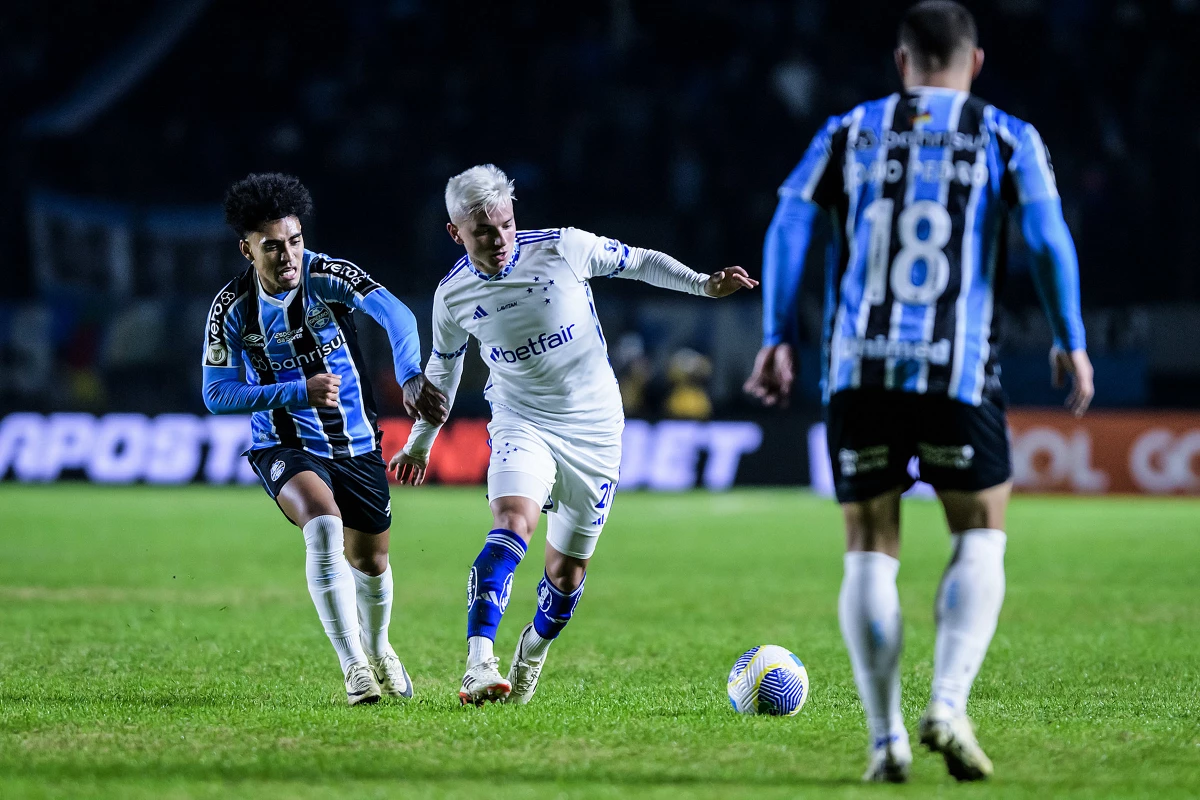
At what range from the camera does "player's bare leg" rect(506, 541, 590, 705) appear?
623 cm

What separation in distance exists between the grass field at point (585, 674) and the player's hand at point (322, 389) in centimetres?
122

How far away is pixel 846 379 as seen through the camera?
14.3 ft

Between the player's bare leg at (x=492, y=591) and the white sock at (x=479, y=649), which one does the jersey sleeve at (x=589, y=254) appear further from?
the white sock at (x=479, y=649)

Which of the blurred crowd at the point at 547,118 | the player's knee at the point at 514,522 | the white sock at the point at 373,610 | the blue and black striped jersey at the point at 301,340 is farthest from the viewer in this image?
the blurred crowd at the point at 547,118

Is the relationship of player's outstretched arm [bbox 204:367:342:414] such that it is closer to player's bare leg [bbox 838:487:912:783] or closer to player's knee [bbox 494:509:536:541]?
player's knee [bbox 494:509:536:541]

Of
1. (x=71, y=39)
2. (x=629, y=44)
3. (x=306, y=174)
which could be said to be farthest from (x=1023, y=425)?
(x=71, y=39)

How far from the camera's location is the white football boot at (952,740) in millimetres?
4164

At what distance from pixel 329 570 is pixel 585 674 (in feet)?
5.10

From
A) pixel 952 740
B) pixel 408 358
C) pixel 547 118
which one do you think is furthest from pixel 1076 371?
pixel 547 118

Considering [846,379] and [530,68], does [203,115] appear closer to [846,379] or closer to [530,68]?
[530,68]

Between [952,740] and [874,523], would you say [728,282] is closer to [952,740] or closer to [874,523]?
[874,523]

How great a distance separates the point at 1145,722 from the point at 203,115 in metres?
27.3

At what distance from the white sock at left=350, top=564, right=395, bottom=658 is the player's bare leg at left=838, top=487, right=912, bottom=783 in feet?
9.05

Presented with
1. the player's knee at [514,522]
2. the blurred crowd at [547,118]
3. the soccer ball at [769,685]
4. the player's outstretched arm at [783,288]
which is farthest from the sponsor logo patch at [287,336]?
the blurred crowd at [547,118]
